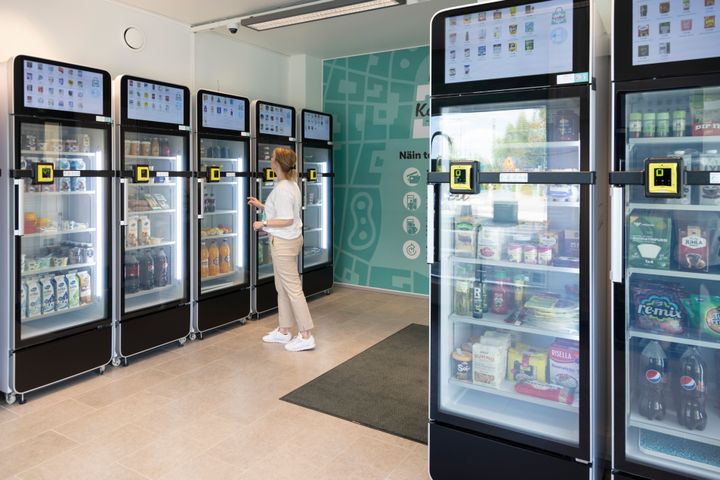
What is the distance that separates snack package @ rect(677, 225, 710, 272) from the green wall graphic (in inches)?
181

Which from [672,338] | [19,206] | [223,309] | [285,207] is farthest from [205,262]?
[672,338]

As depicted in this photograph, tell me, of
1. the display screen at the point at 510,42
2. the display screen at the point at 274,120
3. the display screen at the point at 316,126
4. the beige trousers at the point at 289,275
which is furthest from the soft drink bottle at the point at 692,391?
the display screen at the point at 316,126

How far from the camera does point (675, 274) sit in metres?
2.23

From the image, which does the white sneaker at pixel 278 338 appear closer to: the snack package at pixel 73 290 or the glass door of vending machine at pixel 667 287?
the snack package at pixel 73 290

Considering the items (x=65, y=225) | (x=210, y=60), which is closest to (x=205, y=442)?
(x=65, y=225)

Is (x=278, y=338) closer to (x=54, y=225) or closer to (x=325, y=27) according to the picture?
(x=54, y=225)

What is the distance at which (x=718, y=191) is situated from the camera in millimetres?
2168

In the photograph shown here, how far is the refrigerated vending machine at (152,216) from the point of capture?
14.3 ft

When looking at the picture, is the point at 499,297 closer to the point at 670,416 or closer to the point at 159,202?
the point at 670,416

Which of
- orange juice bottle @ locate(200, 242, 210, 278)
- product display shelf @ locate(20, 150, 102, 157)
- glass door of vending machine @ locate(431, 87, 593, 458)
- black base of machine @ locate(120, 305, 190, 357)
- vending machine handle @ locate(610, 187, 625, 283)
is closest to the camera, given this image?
vending machine handle @ locate(610, 187, 625, 283)

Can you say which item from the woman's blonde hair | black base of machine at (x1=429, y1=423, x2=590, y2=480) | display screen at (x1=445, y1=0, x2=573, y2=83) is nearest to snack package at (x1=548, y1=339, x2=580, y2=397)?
black base of machine at (x1=429, y1=423, x2=590, y2=480)

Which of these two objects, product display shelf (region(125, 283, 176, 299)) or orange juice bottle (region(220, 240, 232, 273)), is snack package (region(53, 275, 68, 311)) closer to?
product display shelf (region(125, 283, 176, 299))

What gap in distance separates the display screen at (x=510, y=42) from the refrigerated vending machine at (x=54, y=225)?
2.86 meters

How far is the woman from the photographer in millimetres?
4721
